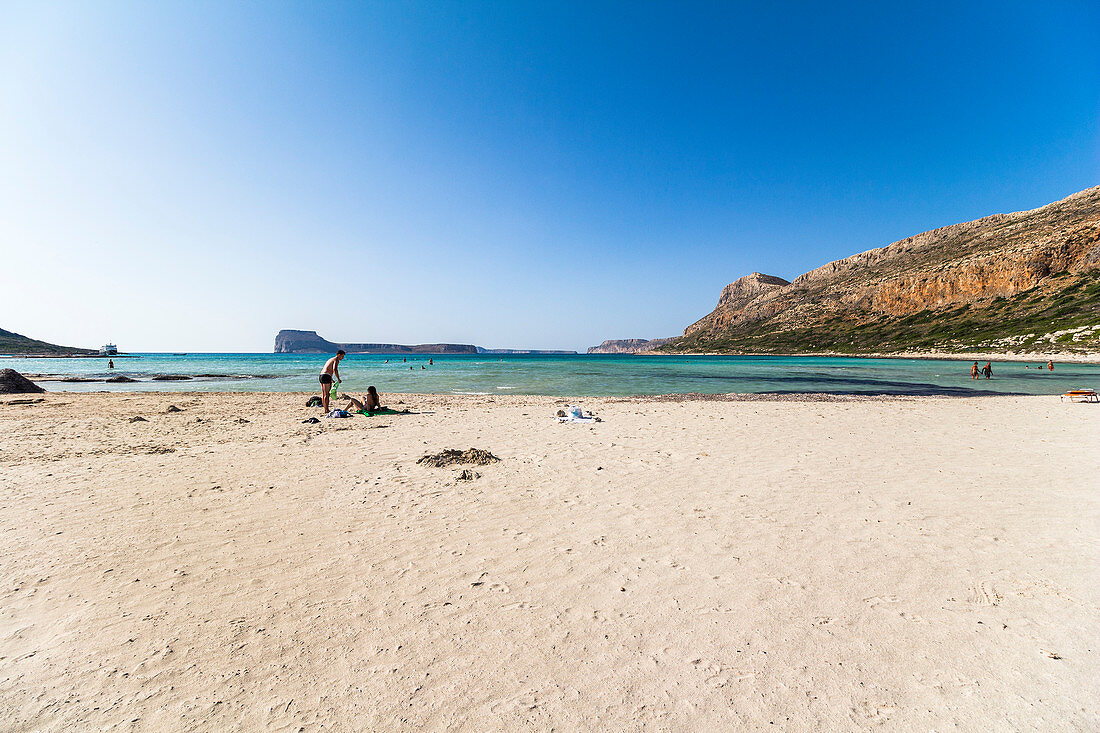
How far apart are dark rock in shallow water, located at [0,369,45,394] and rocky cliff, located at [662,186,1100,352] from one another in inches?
4200

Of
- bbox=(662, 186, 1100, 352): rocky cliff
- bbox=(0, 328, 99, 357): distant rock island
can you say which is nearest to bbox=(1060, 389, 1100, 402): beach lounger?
bbox=(662, 186, 1100, 352): rocky cliff

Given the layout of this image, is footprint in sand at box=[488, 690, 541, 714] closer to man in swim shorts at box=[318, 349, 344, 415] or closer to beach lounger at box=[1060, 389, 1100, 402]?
man in swim shorts at box=[318, 349, 344, 415]

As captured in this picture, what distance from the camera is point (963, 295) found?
323 ft

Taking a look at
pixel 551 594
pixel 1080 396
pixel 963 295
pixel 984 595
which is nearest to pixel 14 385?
pixel 551 594

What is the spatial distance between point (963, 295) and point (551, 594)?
13531 cm

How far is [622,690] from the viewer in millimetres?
2971

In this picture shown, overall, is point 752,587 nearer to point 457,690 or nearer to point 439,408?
point 457,690

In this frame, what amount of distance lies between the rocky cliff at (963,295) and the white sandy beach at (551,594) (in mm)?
84723

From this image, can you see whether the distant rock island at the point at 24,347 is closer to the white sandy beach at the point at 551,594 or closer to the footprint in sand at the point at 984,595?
the white sandy beach at the point at 551,594

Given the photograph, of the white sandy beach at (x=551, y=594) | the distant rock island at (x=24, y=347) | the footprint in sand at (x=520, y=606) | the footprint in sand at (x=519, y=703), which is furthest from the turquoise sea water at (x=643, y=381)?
the distant rock island at (x=24, y=347)

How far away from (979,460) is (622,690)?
10499 millimetres

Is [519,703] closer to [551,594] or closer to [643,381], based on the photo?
[551,594]

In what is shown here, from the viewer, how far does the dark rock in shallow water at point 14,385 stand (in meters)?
23.4

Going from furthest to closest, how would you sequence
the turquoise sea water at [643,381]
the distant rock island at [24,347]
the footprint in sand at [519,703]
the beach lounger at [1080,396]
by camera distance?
1. the distant rock island at [24,347]
2. the turquoise sea water at [643,381]
3. the beach lounger at [1080,396]
4. the footprint in sand at [519,703]
